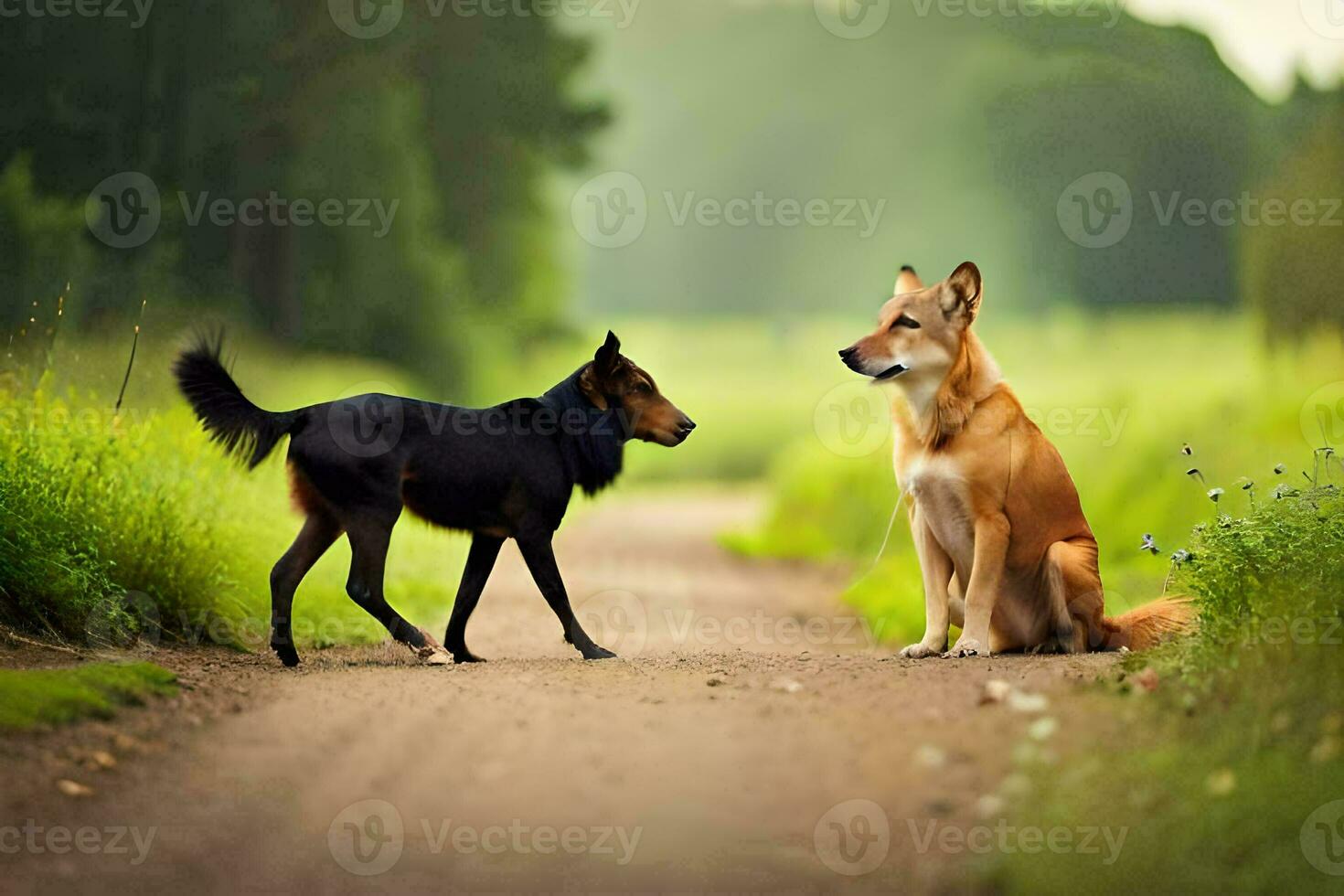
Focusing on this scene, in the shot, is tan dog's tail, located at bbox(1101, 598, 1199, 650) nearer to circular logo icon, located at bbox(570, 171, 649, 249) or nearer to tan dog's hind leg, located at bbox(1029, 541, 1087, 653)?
tan dog's hind leg, located at bbox(1029, 541, 1087, 653)

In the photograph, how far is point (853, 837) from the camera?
4.48 metres

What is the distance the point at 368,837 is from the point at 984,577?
11.8 ft

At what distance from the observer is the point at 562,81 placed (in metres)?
22.4

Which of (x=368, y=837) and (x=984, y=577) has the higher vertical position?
(x=984, y=577)

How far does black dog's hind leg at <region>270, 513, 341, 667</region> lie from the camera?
699cm

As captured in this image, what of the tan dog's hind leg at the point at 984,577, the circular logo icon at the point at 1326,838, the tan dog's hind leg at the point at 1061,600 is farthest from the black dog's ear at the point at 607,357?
the circular logo icon at the point at 1326,838

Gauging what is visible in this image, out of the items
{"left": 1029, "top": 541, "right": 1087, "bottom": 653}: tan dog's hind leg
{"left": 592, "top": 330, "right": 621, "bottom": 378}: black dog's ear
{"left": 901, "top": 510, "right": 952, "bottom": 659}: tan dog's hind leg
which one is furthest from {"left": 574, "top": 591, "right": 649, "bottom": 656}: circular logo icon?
{"left": 1029, "top": 541, "right": 1087, "bottom": 653}: tan dog's hind leg

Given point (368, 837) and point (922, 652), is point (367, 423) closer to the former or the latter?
point (368, 837)

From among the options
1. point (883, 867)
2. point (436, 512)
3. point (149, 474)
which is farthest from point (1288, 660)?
point (149, 474)

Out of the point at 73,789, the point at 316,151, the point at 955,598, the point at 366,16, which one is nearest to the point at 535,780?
the point at 73,789

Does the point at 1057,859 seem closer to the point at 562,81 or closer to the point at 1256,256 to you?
the point at 1256,256

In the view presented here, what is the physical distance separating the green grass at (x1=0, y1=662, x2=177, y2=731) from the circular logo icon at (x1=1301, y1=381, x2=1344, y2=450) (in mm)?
9193

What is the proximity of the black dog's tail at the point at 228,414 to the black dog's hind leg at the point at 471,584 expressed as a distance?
4.03 feet

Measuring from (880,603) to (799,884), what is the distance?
8.29m
